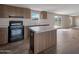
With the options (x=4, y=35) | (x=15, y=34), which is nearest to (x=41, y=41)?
(x=15, y=34)

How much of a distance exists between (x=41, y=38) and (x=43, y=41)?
15 centimetres

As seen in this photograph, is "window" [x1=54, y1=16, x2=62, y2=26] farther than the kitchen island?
No

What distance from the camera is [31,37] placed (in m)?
2.91

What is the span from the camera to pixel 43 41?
3074 millimetres

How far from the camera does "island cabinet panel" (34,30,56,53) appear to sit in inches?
114

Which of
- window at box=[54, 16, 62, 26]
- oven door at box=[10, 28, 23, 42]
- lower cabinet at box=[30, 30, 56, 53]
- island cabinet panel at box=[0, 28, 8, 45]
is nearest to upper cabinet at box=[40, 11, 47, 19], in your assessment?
window at box=[54, 16, 62, 26]

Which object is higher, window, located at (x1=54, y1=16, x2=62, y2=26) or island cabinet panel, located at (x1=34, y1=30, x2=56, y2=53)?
window, located at (x1=54, y1=16, x2=62, y2=26)

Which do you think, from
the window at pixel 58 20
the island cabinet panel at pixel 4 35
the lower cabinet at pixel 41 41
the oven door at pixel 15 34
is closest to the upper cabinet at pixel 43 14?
the window at pixel 58 20

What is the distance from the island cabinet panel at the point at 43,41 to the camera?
2.90 metres

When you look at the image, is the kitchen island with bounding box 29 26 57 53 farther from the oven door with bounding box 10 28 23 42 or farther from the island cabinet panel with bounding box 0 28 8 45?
the island cabinet panel with bounding box 0 28 8 45

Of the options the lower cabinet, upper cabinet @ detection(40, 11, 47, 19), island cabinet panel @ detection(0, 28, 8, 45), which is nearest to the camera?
upper cabinet @ detection(40, 11, 47, 19)

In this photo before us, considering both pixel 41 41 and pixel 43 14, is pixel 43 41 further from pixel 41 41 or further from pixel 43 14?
pixel 43 14
